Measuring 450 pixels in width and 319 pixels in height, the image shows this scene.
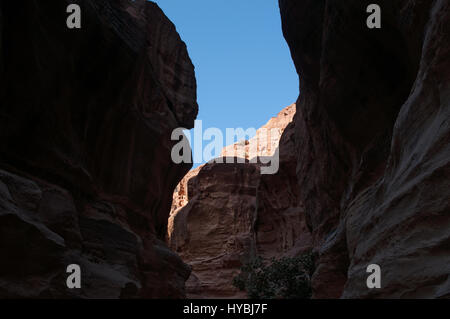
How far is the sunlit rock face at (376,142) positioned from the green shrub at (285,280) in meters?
1.42

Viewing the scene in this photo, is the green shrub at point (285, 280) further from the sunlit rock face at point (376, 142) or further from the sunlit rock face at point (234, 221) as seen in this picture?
the sunlit rock face at point (234, 221)

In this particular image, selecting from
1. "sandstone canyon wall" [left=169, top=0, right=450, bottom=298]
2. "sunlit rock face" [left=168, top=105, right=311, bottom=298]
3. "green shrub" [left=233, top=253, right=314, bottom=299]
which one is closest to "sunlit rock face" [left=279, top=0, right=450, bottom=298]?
"sandstone canyon wall" [left=169, top=0, right=450, bottom=298]

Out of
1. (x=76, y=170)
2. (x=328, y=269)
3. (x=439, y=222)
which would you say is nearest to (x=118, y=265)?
(x=76, y=170)

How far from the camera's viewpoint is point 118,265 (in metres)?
14.7

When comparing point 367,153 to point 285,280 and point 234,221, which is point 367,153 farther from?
point 234,221

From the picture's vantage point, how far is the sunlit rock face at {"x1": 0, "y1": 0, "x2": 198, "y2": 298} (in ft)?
36.3

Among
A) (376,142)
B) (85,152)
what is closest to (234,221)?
(85,152)

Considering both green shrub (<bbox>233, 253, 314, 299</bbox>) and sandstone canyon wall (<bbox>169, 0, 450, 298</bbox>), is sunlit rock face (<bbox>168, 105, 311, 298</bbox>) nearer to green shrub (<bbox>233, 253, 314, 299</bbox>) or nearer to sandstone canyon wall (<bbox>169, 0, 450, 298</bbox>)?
sandstone canyon wall (<bbox>169, 0, 450, 298</bbox>)

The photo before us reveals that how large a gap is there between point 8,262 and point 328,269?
947 centimetres

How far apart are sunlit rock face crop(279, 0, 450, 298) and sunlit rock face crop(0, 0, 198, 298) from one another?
6.33 metres

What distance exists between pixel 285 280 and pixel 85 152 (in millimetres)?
10408

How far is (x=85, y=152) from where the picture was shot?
16375 millimetres
